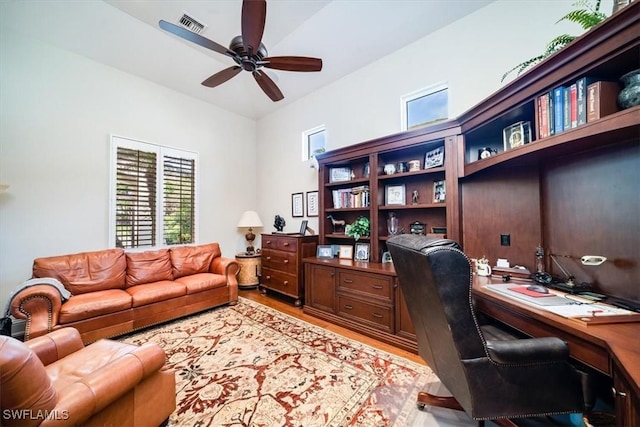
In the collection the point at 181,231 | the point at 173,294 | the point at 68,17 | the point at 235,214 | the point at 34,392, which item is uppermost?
the point at 68,17

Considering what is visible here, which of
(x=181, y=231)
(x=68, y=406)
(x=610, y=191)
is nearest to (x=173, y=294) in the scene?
(x=181, y=231)

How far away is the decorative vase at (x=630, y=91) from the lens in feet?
3.40

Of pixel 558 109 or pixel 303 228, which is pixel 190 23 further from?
pixel 558 109

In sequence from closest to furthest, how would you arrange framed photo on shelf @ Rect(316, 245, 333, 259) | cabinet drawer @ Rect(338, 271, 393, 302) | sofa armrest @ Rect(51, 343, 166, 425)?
sofa armrest @ Rect(51, 343, 166, 425), cabinet drawer @ Rect(338, 271, 393, 302), framed photo on shelf @ Rect(316, 245, 333, 259)

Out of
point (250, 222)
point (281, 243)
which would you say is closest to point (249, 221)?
point (250, 222)

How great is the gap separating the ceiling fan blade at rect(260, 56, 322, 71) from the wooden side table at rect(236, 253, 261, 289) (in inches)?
125

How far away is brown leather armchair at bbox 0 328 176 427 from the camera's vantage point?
842mm

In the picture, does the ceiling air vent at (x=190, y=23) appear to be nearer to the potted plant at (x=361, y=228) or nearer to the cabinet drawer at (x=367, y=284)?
the potted plant at (x=361, y=228)

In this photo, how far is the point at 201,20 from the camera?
2.47 metres

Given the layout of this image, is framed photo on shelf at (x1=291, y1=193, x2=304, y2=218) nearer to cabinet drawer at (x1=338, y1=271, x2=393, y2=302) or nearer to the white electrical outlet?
cabinet drawer at (x1=338, y1=271, x2=393, y2=302)

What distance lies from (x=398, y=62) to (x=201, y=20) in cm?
230

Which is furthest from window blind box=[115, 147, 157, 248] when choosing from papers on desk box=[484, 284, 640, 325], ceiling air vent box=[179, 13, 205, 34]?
papers on desk box=[484, 284, 640, 325]

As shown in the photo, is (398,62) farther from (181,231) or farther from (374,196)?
(181,231)

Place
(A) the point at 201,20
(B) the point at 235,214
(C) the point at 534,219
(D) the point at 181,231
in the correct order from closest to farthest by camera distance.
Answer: (C) the point at 534,219, (A) the point at 201,20, (D) the point at 181,231, (B) the point at 235,214
